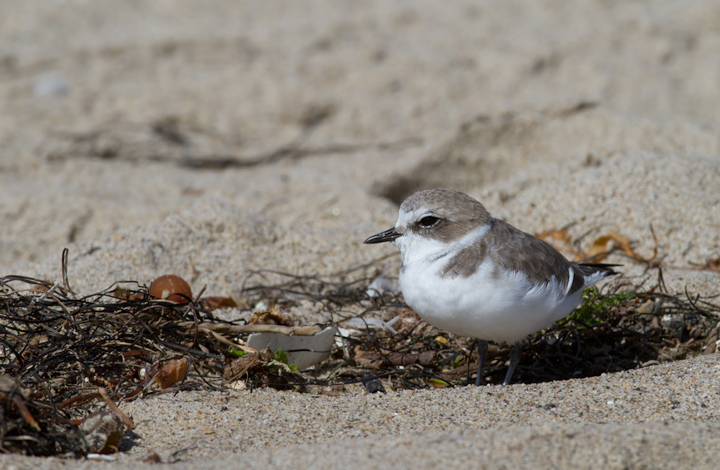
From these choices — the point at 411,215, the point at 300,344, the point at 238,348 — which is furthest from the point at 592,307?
the point at 238,348

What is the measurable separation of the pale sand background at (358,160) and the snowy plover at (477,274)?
1.04ft

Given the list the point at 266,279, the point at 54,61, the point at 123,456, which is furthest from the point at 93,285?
the point at 54,61

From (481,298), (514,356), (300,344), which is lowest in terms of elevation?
(514,356)

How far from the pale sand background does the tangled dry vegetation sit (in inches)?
8.4

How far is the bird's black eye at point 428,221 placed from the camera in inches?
123

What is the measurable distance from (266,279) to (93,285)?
1044 millimetres

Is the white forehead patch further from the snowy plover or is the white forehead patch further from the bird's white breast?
the bird's white breast

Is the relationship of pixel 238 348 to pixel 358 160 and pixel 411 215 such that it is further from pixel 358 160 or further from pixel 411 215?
pixel 358 160

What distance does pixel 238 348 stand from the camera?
312 cm

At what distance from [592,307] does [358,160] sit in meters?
3.28

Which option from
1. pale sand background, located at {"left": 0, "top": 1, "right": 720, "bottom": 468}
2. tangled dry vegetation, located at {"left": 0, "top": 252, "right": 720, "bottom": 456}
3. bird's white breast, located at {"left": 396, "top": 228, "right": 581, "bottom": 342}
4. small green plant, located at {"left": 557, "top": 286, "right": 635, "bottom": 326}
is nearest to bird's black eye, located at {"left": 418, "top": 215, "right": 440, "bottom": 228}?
bird's white breast, located at {"left": 396, "top": 228, "right": 581, "bottom": 342}

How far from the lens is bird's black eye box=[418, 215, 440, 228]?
3117mm

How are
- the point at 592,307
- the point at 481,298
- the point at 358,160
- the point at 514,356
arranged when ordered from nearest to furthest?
the point at 481,298
the point at 514,356
the point at 592,307
the point at 358,160

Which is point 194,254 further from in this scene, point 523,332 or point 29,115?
point 29,115
